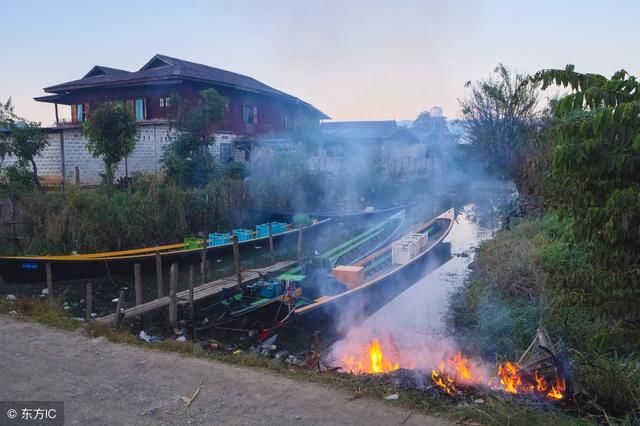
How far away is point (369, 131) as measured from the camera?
36.7 meters

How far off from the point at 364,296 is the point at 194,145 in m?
11.0

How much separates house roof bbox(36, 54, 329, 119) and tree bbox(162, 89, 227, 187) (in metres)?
3.04

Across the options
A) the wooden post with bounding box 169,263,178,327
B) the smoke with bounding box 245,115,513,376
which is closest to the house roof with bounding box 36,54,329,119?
the smoke with bounding box 245,115,513,376

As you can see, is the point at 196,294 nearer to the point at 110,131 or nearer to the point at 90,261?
the point at 90,261

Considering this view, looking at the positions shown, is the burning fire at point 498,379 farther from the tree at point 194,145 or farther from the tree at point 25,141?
the tree at point 25,141

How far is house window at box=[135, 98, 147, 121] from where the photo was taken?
22.1 meters

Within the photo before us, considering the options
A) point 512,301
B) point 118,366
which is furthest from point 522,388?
point 118,366

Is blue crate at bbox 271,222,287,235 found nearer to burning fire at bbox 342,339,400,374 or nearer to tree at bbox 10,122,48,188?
tree at bbox 10,122,48,188

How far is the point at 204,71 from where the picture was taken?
955 inches

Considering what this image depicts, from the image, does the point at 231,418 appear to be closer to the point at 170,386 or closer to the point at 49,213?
the point at 170,386

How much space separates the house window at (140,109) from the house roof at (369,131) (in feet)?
44.8

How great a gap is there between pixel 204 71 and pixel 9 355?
20.3 m

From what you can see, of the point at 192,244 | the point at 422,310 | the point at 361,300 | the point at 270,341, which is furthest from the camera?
the point at 192,244

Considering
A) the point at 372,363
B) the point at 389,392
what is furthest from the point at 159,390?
the point at 372,363
